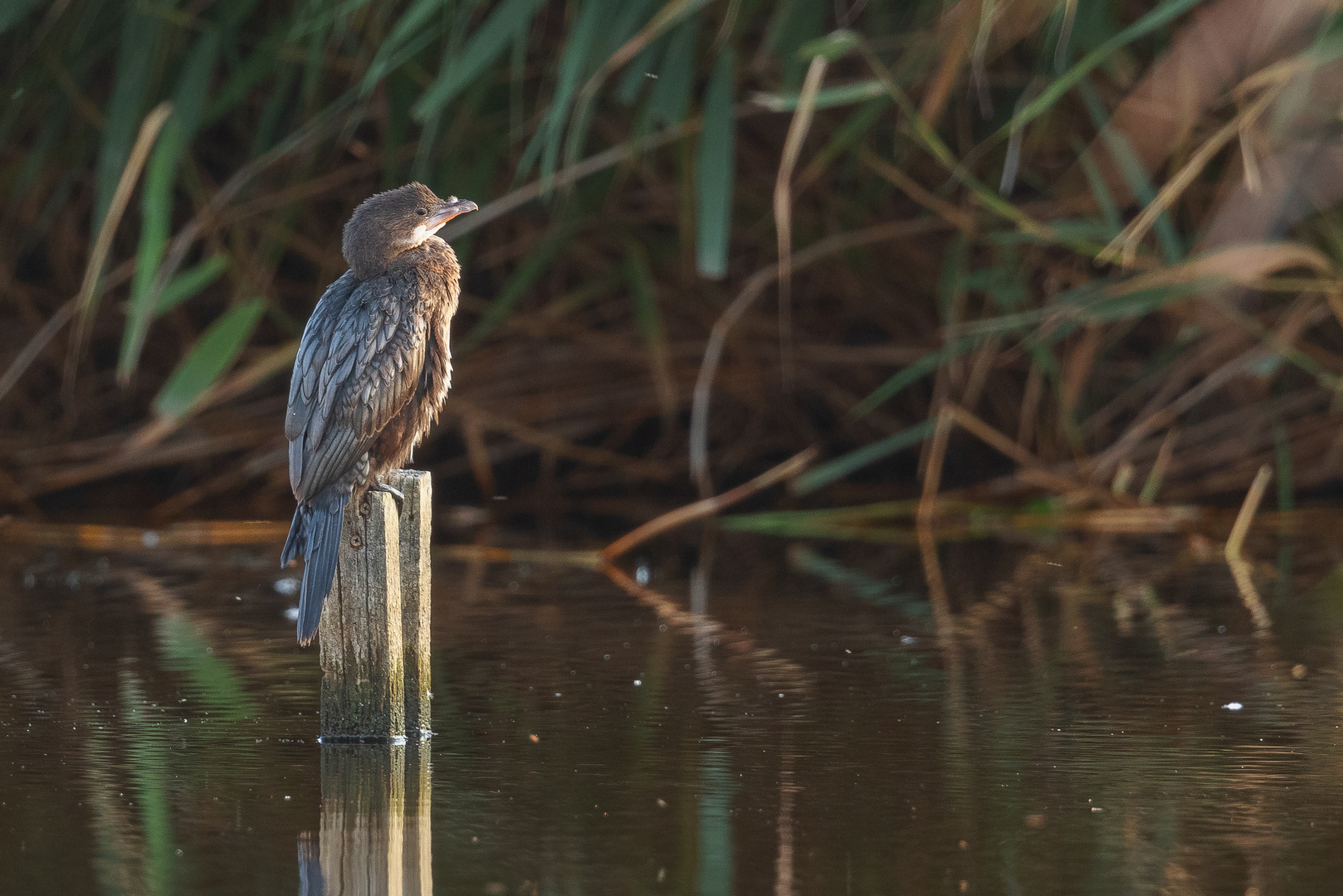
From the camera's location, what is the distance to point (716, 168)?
537cm

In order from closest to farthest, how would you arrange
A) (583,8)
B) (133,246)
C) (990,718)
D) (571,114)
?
(990,718), (583,8), (571,114), (133,246)

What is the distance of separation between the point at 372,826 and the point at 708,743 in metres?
0.83

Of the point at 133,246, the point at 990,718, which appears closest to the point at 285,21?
the point at 133,246

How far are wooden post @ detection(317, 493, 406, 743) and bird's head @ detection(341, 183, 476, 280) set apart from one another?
56 cm

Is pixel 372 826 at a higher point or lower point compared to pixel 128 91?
lower

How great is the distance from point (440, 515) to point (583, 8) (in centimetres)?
298

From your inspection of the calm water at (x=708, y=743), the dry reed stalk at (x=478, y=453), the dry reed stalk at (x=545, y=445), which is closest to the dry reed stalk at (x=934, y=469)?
the calm water at (x=708, y=743)

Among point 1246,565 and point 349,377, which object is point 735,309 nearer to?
point 1246,565

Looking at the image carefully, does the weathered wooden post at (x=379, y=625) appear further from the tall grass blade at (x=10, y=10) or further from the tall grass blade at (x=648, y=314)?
the tall grass blade at (x=648, y=314)

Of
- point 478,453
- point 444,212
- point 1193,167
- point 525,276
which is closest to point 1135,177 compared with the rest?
point 1193,167

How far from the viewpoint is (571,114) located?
6.69 meters

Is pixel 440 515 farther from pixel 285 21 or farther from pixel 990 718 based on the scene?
pixel 990 718

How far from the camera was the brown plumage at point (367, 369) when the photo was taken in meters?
3.67

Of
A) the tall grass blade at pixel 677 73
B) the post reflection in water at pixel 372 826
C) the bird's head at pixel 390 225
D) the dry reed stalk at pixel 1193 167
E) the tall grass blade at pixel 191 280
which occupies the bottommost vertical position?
the post reflection in water at pixel 372 826
